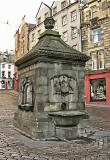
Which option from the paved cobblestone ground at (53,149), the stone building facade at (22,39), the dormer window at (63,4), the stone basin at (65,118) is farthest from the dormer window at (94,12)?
the paved cobblestone ground at (53,149)

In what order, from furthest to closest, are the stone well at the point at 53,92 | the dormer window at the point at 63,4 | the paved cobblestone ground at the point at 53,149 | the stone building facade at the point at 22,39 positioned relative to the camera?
the stone building facade at the point at 22,39
the dormer window at the point at 63,4
the stone well at the point at 53,92
the paved cobblestone ground at the point at 53,149

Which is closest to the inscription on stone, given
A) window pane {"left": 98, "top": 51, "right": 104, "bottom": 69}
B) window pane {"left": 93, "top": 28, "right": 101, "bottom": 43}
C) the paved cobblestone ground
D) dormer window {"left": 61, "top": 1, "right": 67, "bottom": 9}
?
the paved cobblestone ground

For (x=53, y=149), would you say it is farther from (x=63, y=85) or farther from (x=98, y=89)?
(x=98, y=89)

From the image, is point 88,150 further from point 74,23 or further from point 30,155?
point 74,23

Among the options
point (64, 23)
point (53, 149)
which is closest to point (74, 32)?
point (64, 23)

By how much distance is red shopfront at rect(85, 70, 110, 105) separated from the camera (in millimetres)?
22906

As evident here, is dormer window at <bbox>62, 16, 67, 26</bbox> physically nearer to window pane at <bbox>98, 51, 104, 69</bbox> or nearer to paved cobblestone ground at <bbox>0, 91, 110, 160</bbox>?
window pane at <bbox>98, 51, 104, 69</bbox>

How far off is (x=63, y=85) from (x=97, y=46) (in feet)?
61.9

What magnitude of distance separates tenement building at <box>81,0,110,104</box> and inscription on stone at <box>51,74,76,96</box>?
1657 cm

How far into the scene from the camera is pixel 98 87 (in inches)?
960

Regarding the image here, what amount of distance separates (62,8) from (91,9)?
689cm

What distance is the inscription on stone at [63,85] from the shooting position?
679cm

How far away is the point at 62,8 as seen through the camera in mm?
30984

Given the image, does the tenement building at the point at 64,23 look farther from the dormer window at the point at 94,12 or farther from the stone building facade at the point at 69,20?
the dormer window at the point at 94,12
